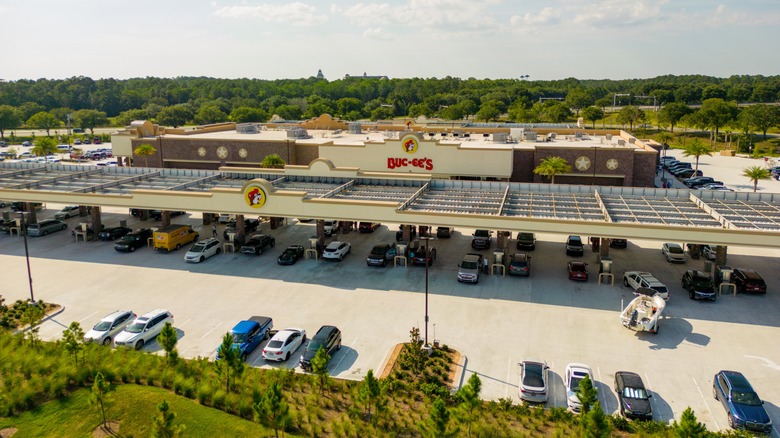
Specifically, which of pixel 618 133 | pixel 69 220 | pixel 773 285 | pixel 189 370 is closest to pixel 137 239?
pixel 69 220

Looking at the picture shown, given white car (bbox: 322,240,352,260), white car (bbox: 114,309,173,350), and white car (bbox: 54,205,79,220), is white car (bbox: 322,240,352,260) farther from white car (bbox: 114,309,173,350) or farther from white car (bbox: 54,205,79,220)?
white car (bbox: 54,205,79,220)

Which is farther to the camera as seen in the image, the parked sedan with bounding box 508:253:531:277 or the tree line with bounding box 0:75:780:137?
the tree line with bounding box 0:75:780:137

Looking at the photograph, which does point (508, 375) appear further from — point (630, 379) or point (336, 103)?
point (336, 103)

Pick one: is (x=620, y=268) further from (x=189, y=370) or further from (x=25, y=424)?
(x=25, y=424)

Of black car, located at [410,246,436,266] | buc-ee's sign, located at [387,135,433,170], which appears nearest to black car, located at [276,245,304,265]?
black car, located at [410,246,436,266]

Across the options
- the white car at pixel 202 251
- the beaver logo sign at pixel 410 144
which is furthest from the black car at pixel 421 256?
the beaver logo sign at pixel 410 144
